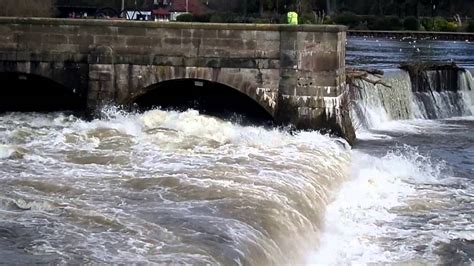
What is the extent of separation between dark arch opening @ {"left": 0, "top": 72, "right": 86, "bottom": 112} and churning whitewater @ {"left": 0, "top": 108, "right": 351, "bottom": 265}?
1.85 m

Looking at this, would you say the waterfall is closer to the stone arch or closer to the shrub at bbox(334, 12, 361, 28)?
the stone arch

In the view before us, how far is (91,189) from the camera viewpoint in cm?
1327

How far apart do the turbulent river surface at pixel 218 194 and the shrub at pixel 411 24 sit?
61314 mm

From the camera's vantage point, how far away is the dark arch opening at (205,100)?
71.7 ft

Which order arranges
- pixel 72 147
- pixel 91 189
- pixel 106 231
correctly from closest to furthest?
pixel 106 231, pixel 91 189, pixel 72 147

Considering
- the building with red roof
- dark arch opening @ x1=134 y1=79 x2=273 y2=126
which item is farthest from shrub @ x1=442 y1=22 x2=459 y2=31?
dark arch opening @ x1=134 y1=79 x2=273 y2=126

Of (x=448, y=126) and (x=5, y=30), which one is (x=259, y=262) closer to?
(x=5, y=30)

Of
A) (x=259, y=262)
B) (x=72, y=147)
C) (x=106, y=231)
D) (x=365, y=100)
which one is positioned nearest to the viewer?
(x=259, y=262)

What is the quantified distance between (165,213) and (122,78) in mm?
9184

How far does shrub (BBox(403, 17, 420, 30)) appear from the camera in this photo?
82.4 meters

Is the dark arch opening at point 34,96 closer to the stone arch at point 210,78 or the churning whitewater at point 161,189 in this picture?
the churning whitewater at point 161,189

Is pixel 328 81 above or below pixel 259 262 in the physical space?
above

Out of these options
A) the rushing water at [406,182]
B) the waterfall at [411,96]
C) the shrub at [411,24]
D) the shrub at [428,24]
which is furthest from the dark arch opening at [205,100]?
the shrub at [411,24]

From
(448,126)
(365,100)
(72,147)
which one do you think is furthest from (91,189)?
(448,126)
